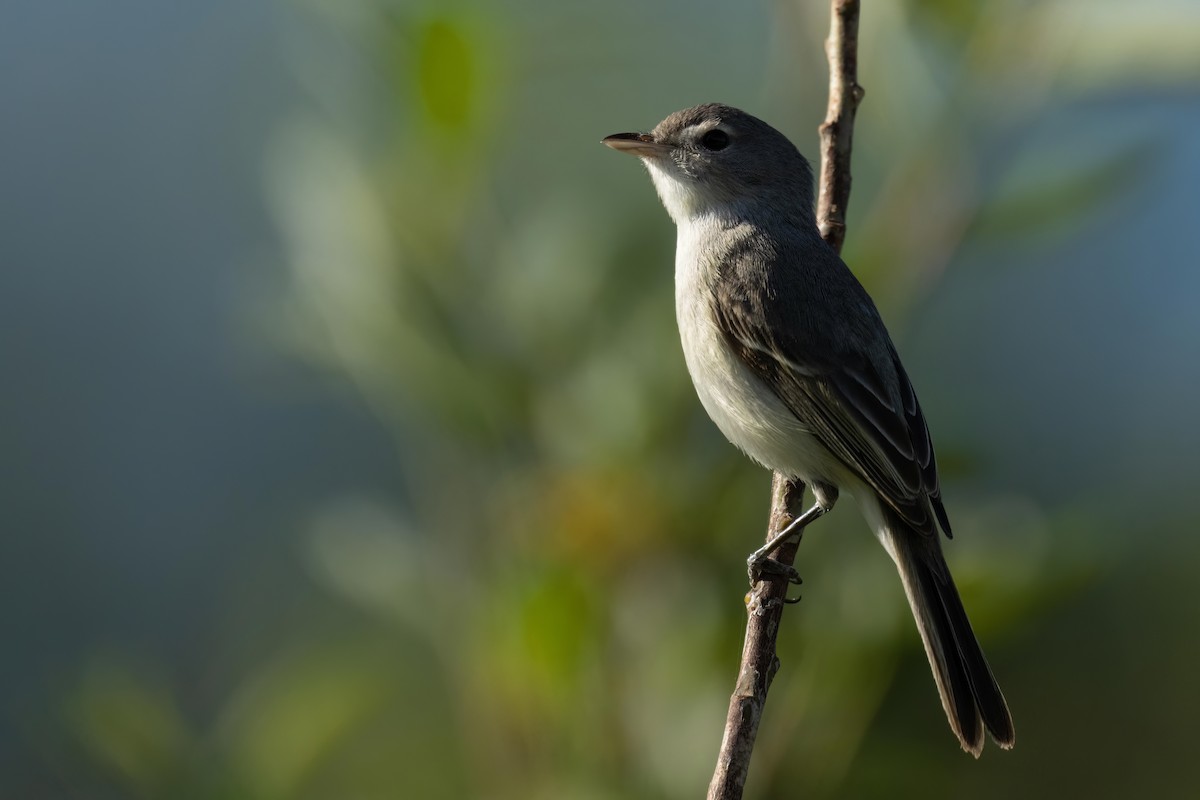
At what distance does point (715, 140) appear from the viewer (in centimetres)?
292

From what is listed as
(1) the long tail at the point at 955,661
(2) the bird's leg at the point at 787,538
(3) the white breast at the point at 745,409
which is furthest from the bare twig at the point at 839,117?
(1) the long tail at the point at 955,661

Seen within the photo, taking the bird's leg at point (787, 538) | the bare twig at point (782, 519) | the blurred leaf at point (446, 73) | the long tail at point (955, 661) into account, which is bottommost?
the long tail at point (955, 661)

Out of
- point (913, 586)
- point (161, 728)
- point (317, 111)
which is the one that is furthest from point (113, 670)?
point (913, 586)

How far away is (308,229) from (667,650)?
88 cm

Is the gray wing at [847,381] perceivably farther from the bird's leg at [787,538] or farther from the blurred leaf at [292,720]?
the blurred leaf at [292,720]

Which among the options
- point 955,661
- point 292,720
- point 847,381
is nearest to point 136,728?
point 292,720

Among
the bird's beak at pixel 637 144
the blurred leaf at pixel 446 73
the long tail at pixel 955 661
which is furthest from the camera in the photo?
the bird's beak at pixel 637 144

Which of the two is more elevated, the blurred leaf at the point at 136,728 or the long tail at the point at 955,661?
the blurred leaf at the point at 136,728

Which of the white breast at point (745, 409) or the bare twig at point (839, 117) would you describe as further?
the white breast at point (745, 409)

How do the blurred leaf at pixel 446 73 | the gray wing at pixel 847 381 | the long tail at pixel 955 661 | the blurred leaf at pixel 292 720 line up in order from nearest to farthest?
the blurred leaf at pixel 292 720 < the blurred leaf at pixel 446 73 < the long tail at pixel 955 661 < the gray wing at pixel 847 381

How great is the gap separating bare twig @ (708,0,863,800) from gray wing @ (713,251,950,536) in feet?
0.51

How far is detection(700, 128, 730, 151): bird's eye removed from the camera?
9.52 ft

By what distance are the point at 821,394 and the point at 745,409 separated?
0.47 ft

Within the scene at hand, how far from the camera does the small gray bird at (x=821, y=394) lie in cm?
216
